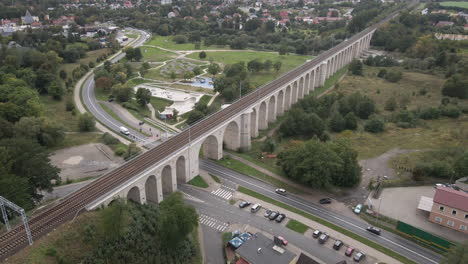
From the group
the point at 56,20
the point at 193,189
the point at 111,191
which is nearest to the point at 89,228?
the point at 111,191

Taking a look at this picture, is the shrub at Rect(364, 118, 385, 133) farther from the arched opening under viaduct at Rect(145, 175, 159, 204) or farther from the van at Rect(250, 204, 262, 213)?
the arched opening under viaduct at Rect(145, 175, 159, 204)

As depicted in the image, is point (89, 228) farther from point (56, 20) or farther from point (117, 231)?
point (56, 20)

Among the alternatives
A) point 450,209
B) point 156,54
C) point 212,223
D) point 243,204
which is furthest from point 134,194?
point 156,54

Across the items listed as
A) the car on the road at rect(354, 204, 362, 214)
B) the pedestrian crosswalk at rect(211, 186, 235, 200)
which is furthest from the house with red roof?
the pedestrian crosswalk at rect(211, 186, 235, 200)

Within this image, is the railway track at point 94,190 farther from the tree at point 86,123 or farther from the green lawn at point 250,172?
the tree at point 86,123

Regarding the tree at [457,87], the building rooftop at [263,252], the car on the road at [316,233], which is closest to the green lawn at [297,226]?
the car on the road at [316,233]
